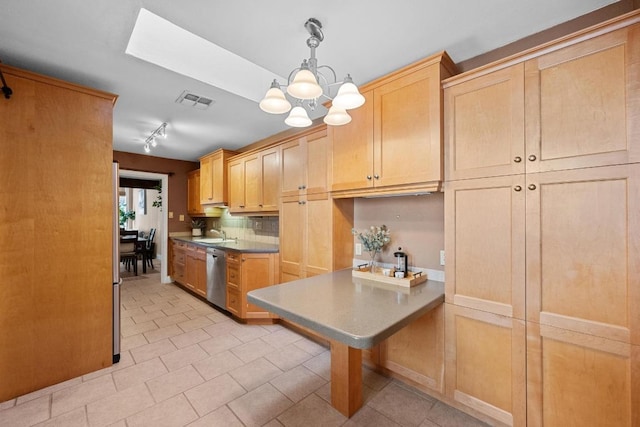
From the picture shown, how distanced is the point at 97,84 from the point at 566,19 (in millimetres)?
3446

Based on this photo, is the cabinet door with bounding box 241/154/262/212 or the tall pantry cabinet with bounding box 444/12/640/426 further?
the cabinet door with bounding box 241/154/262/212

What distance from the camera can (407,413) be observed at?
1.77 m

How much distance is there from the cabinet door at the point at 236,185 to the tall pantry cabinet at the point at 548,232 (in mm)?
2922

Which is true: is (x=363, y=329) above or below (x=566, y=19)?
below

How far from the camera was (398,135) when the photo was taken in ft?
6.19

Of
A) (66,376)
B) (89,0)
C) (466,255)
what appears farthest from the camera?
(66,376)

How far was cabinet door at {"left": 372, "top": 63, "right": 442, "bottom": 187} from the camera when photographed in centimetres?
172

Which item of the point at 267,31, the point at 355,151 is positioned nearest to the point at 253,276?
the point at 355,151

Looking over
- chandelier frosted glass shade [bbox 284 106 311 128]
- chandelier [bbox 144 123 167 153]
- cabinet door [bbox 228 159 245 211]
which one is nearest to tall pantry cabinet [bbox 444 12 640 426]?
chandelier frosted glass shade [bbox 284 106 311 128]

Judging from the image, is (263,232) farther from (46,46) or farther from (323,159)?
(46,46)

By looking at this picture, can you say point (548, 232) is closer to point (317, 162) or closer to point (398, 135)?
point (398, 135)

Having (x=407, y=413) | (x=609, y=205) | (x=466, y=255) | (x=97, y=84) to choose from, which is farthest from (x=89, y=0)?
(x=407, y=413)

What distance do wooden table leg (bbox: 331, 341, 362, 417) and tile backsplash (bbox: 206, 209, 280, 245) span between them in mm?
2124

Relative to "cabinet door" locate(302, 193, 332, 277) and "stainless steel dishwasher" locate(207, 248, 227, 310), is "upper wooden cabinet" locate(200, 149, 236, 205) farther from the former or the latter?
"cabinet door" locate(302, 193, 332, 277)
